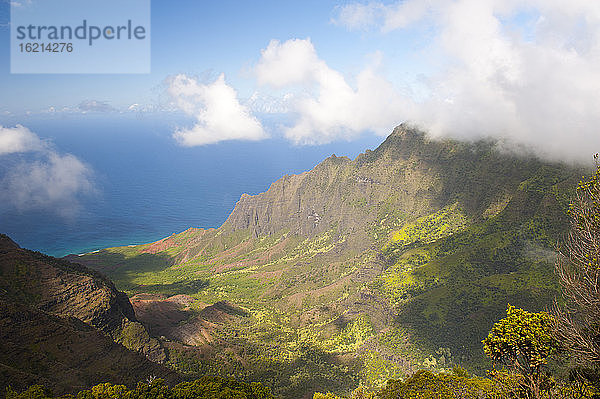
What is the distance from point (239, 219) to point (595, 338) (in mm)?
176263

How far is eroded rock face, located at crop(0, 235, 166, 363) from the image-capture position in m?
56.0

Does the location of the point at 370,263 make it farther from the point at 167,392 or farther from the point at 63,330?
the point at 63,330

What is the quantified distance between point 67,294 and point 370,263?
97.3 metres

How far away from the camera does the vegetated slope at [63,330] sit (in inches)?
1587

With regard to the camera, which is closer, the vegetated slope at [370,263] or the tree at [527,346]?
the tree at [527,346]

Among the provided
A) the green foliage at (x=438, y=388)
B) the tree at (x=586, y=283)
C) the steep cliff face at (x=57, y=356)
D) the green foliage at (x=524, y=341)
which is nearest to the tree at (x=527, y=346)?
the green foliage at (x=524, y=341)

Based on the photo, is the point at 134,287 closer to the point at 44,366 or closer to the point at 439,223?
the point at 44,366

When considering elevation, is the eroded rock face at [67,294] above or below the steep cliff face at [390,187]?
below

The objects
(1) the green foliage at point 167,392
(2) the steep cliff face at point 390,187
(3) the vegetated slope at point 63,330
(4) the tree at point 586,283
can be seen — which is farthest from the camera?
(2) the steep cliff face at point 390,187

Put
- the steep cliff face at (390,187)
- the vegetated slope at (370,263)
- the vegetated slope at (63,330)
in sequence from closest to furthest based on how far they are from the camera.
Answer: the vegetated slope at (63,330) < the vegetated slope at (370,263) < the steep cliff face at (390,187)

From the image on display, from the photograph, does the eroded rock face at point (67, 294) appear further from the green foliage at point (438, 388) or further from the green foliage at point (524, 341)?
the green foliage at point (524, 341)

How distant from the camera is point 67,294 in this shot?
59.4 metres

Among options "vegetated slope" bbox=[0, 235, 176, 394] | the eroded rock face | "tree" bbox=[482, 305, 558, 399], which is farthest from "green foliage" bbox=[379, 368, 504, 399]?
the eroded rock face

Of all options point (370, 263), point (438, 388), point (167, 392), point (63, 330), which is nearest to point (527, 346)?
point (438, 388)
